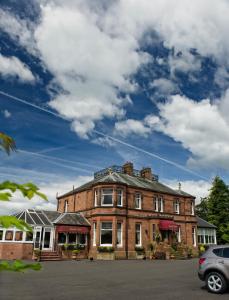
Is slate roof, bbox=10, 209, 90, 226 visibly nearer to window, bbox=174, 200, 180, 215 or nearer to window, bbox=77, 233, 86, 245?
window, bbox=77, 233, 86, 245

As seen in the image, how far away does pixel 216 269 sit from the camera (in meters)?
10.3

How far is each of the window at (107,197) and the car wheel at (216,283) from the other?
22.5 m

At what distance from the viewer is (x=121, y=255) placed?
31.0 metres

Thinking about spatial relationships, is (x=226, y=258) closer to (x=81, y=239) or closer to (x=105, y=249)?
(x=105, y=249)

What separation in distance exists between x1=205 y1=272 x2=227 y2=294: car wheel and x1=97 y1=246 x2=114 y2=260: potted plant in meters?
20.8

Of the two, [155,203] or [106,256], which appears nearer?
[106,256]

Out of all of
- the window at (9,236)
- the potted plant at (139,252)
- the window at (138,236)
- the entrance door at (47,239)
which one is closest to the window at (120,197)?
the window at (138,236)

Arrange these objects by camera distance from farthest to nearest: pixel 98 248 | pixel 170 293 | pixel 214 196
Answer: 1. pixel 214 196
2. pixel 98 248
3. pixel 170 293

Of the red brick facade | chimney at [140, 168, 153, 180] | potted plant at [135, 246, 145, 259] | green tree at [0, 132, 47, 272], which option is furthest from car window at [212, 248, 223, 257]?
chimney at [140, 168, 153, 180]

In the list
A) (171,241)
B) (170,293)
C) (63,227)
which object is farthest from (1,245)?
(170,293)

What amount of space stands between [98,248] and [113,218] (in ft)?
11.3

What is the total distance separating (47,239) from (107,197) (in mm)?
7755

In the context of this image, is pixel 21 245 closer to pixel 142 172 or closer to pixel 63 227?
pixel 63 227

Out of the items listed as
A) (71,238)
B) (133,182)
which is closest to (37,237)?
(71,238)
